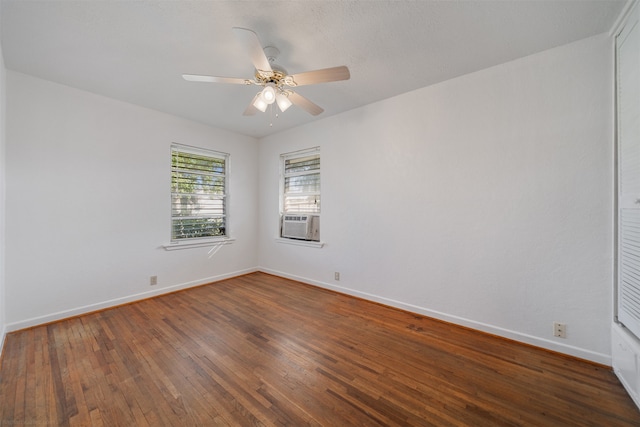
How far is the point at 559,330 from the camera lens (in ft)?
6.55

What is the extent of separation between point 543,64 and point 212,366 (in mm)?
3727

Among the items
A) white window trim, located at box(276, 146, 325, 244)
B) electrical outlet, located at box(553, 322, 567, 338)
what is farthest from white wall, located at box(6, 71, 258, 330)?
electrical outlet, located at box(553, 322, 567, 338)

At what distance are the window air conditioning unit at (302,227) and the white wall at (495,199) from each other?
0.54 meters

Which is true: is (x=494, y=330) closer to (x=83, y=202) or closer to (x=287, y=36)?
(x=287, y=36)

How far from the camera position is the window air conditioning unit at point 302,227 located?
3.85 meters

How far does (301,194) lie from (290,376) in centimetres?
281

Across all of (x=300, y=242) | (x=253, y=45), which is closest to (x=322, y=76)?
(x=253, y=45)

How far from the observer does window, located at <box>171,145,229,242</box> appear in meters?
3.60

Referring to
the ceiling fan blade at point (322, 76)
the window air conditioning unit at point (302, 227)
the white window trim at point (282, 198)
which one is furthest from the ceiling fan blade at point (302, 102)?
the window air conditioning unit at point (302, 227)

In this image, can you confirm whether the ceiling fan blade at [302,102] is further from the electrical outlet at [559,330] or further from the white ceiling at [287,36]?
the electrical outlet at [559,330]

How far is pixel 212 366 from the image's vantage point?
72.2 inches

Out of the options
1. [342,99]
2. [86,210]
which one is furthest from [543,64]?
[86,210]

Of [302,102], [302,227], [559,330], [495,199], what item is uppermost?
[302,102]

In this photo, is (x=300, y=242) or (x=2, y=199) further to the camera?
(x=300, y=242)
